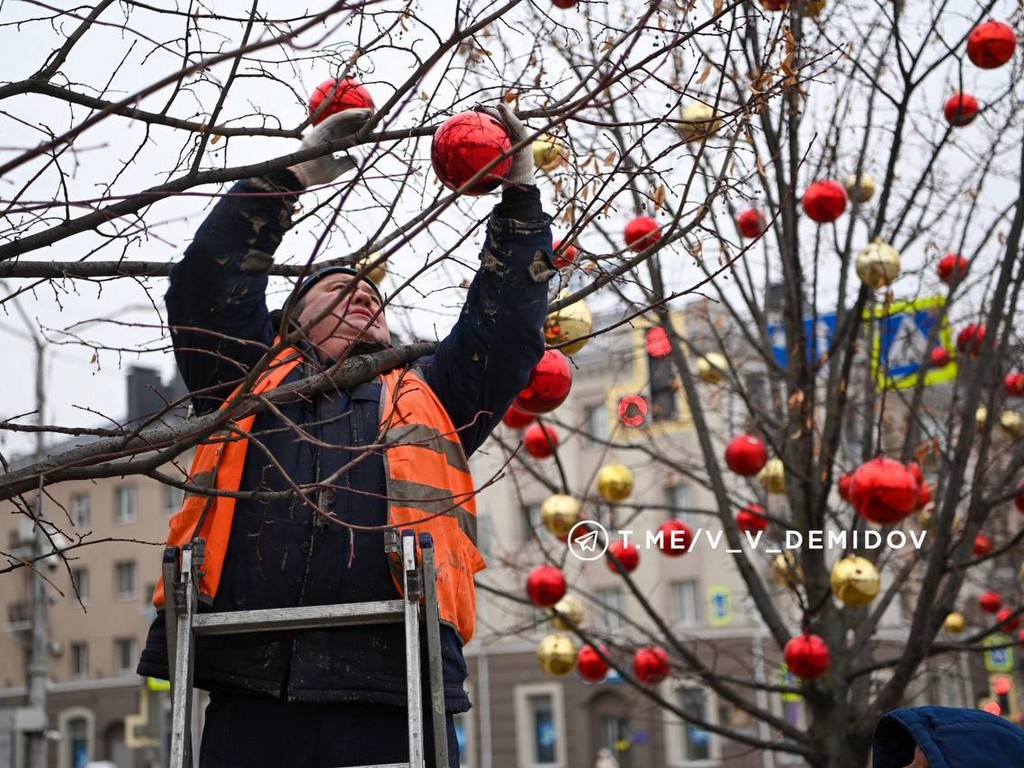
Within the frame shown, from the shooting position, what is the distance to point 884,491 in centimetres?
586

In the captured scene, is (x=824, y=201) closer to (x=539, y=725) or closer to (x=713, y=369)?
(x=713, y=369)

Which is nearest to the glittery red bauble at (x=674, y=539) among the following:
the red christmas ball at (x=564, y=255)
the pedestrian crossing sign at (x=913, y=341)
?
the pedestrian crossing sign at (x=913, y=341)

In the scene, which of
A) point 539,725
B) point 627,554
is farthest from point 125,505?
point 627,554

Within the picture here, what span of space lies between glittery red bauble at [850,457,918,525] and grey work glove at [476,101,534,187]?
10.2 ft

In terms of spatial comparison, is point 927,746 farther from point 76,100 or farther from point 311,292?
point 76,100

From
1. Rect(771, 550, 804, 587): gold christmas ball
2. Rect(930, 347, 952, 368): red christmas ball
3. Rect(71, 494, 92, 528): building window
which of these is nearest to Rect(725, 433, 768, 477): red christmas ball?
Rect(771, 550, 804, 587): gold christmas ball

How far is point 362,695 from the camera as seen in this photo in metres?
3.13

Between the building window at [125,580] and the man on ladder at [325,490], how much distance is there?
34.4 meters

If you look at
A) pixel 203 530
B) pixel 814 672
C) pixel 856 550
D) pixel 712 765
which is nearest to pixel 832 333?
pixel 856 550

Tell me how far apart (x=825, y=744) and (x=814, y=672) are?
1.60 feet

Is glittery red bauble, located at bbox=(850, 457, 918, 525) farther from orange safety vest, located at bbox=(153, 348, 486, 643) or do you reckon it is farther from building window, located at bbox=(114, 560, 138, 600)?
building window, located at bbox=(114, 560, 138, 600)

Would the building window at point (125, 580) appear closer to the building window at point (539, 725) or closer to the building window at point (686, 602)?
the building window at point (539, 725)

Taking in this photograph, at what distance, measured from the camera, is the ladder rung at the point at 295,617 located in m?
3.07

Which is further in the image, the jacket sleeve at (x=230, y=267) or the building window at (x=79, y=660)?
the building window at (x=79, y=660)
